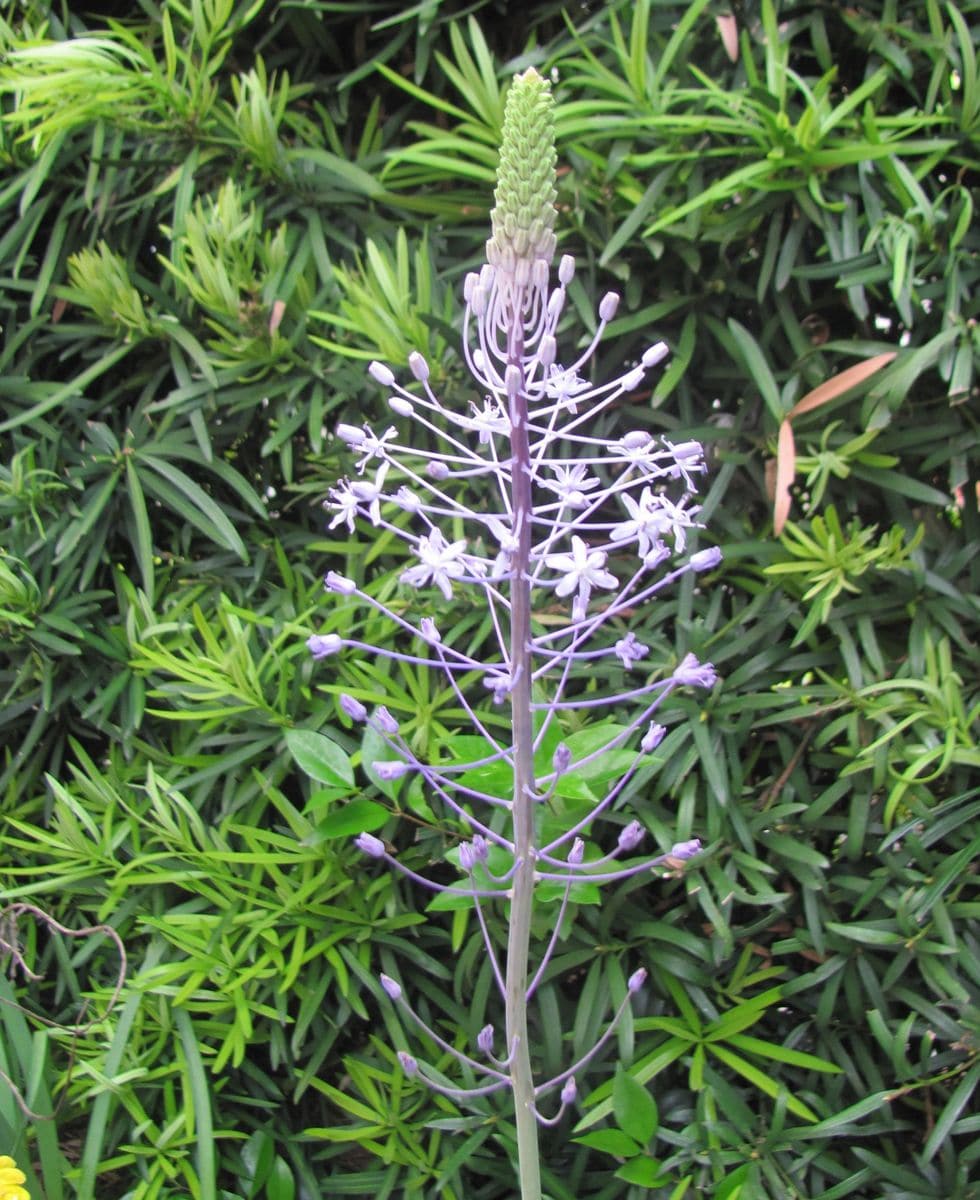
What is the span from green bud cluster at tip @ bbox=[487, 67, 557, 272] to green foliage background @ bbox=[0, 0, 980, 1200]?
56 cm

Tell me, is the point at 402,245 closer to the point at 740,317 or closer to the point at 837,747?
the point at 740,317

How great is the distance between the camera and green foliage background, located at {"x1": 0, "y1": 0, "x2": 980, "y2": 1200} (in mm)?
1326

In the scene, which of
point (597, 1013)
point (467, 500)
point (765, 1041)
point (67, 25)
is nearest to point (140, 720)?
point (467, 500)

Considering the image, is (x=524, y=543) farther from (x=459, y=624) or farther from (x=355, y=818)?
(x=459, y=624)

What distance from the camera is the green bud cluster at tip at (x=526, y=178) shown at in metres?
0.82

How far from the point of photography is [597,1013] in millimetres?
1362

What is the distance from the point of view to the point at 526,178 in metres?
0.83

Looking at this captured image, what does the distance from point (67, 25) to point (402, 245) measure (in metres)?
0.75

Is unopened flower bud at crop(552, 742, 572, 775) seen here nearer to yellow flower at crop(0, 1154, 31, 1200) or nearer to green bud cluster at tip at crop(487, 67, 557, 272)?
green bud cluster at tip at crop(487, 67, 557, 272)

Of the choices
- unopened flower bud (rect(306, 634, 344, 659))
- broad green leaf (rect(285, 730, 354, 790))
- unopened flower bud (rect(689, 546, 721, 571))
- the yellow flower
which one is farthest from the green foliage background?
unopened flower bud (rect(689, 546, 721, 571))

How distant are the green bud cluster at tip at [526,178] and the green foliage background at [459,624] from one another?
56cm

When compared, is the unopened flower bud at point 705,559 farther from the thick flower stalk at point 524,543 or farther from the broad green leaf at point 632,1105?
the broad green leaf at point 632,1105

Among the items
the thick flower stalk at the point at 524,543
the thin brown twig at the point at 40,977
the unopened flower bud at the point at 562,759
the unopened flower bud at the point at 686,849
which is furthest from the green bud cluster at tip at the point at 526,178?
the thin brown twig at the point at 40,977

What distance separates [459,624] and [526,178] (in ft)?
2.34
